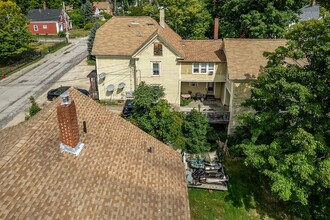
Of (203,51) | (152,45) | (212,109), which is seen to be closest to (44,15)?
(152,45)

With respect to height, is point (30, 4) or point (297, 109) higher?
point (30, 4)

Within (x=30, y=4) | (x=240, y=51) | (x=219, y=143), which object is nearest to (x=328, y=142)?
(x=219, y=143)

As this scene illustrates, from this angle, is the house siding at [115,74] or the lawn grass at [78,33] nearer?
the house siding at [115,74]

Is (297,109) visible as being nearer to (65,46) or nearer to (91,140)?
(91,140)

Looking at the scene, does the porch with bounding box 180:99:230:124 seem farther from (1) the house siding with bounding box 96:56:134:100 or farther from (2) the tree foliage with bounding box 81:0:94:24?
(2) the tree foliage with bounding box 81:0:94:24

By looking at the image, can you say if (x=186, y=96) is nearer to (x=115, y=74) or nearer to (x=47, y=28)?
(x=115, y=74)

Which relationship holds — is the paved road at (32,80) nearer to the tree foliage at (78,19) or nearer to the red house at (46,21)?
the red house at (46,21)

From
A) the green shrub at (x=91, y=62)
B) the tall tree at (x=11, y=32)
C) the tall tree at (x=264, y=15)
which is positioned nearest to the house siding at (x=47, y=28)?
the tall tree at (x=11, y=32)
